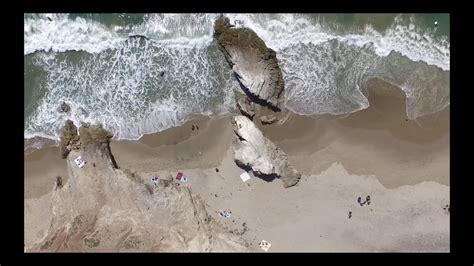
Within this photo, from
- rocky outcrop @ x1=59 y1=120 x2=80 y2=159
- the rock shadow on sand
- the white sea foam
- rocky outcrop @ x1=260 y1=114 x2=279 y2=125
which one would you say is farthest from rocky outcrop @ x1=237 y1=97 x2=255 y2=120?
rocky outcrop @ x1=59 y1=120 x2=80 y2=159

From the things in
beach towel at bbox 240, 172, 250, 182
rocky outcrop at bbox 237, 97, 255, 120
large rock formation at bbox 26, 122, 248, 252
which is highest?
rocky outcrop at bbox 237, 97, 255, 120

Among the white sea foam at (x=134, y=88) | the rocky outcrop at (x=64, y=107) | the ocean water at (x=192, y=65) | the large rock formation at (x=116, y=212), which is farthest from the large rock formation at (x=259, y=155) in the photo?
the rocky outcrop at (x=64, y=107)

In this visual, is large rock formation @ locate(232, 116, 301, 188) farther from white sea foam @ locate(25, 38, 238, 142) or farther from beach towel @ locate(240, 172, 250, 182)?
white sea foam @ locate(25, 38, 238, 142)

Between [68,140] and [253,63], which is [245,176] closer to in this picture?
[253,63]

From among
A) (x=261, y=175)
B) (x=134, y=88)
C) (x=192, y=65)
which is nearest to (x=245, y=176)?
(x=261, y=175)

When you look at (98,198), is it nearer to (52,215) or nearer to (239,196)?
(52,215)

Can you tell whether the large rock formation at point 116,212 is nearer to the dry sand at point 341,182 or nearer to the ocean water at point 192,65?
the dry sand at point 341,182
